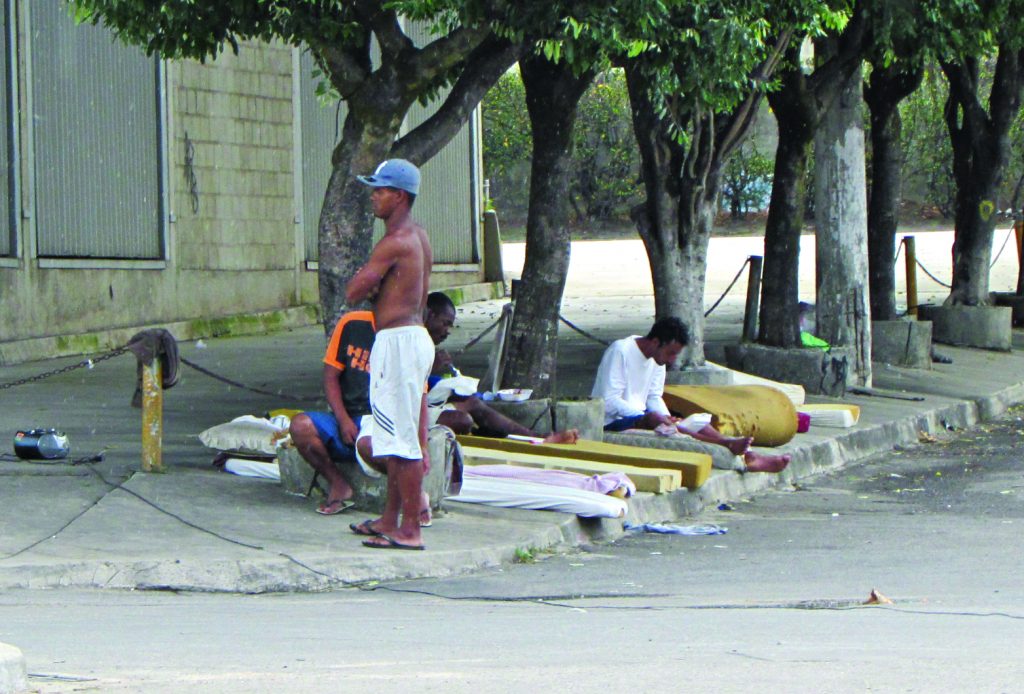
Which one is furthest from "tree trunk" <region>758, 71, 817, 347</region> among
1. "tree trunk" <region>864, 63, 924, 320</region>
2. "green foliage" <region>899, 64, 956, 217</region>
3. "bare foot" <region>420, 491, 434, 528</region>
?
"green foliage" <region>899, 64, 956, 217</region>

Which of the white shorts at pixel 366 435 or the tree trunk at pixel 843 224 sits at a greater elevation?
the tree trunk at pixel 843 224

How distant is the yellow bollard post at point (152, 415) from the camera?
9086mm

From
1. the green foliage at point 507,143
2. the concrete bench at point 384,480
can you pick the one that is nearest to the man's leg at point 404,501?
the concrete bench at point 384,480

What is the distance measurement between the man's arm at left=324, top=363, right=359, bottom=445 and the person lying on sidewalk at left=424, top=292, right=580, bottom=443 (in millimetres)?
1903

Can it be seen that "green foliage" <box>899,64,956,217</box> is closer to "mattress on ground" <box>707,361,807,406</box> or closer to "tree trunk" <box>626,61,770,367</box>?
"mattress on ground" <box>707,361,807,406</box>

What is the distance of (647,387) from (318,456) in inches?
143

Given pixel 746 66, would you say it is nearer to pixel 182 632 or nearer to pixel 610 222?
pixel 182 632

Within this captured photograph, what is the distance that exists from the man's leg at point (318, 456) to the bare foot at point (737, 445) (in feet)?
11.2

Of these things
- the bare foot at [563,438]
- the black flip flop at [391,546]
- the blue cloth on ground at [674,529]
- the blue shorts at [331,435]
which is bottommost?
the blue cloth on ground at [674,529]

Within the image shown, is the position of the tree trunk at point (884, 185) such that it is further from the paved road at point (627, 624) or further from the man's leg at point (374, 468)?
the man's leg at point (374, 468)

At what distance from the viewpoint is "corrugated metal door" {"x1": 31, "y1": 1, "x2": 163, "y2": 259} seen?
16.9m

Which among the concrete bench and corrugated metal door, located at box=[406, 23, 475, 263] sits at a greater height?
corrugated metal door, located at box=[406, 23, 475, 263]

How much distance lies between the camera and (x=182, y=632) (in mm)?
6031

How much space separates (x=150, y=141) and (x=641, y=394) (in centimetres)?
942
